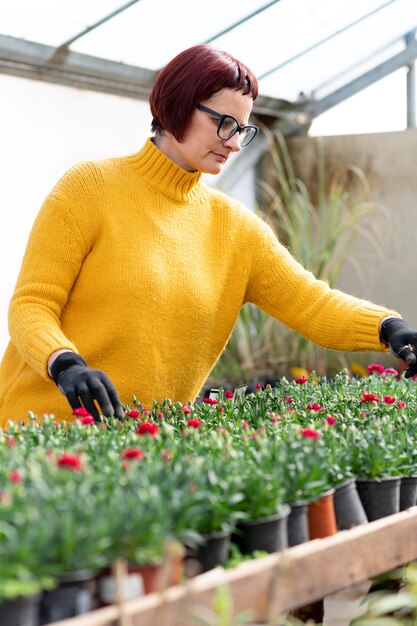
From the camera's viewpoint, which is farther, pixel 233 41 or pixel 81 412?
pixel 233 41

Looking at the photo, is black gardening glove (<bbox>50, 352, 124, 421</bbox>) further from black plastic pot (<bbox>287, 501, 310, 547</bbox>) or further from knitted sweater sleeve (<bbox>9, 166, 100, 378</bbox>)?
black plastic pot (<bbox>287, 501, 310, 547</bbox>)

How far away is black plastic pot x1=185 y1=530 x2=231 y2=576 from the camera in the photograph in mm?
1393

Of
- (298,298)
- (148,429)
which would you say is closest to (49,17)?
(298,298)

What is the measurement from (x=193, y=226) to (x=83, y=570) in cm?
151

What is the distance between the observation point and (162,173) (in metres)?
2.53

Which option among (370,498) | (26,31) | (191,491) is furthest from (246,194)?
(191,491)

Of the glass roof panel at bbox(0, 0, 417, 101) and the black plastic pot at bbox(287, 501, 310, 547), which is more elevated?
the glass roof panel at bbox(0, 0, 417, 101)

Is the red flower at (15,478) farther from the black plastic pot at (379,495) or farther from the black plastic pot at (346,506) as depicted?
the black plastic pot at (379,495)

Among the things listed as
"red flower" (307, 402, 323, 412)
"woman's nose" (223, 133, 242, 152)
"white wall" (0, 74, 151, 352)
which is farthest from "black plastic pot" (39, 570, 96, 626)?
"white wall" (0, 74, 151, 352)

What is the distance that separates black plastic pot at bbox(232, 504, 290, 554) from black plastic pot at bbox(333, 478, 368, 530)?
23 cm

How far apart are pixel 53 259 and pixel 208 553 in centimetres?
111

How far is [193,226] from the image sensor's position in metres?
2.60

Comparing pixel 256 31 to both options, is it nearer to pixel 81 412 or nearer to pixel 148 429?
pixel 81 412

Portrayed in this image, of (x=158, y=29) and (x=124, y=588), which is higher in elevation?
(x=158, y=29)
